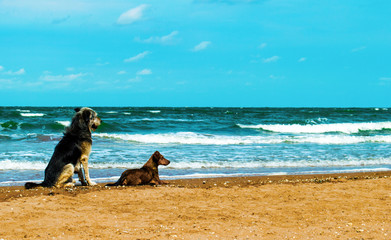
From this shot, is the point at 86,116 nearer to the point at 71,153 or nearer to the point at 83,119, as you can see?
the point at 83,119

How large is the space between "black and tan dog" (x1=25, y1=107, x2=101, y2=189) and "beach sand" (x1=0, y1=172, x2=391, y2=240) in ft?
1.08

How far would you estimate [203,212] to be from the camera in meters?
5.57

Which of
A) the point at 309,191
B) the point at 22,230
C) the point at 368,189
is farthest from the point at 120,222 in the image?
the point at 368,189

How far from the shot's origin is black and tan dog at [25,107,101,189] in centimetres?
736

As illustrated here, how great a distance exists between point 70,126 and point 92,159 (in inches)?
181

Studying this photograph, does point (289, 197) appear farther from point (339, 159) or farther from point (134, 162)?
point (339, 159)

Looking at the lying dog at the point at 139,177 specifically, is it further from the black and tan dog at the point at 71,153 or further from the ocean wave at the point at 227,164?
the ocean wave at the point at 227,164

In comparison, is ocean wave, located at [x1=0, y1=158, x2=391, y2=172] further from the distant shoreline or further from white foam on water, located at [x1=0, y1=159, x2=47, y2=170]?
the distant shoreline

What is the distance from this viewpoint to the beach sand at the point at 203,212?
4.62 metres

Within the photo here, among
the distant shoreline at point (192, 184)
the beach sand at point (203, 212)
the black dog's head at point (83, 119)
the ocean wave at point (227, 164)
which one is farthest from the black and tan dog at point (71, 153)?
the ocean wave at point (227, 164)

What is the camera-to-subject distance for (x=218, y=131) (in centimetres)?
2639

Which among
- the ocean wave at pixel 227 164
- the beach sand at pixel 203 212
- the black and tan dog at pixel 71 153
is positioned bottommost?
the ocean wave at pixel 227 164

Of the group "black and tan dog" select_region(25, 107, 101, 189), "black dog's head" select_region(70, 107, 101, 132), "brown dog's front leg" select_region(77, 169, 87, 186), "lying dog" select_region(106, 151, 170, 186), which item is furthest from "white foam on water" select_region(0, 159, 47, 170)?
"lying dog" select_region(106, 151, 170, 186)

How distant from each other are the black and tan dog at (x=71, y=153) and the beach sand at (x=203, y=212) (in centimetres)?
33
